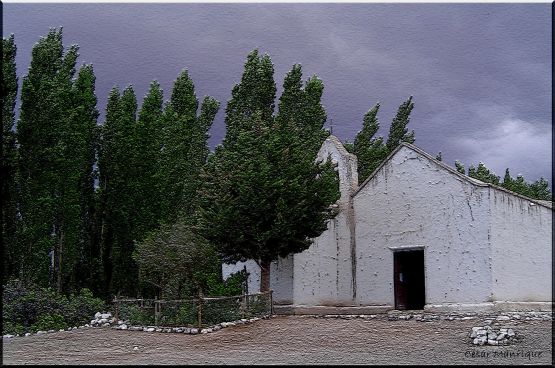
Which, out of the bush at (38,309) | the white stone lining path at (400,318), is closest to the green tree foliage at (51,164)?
the bush at (38,309)

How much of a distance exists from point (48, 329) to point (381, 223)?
1204 cm

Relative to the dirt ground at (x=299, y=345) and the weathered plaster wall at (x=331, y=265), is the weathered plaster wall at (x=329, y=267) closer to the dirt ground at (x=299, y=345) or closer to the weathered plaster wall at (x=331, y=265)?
the weathered plaster wall at (x=331, y=265)

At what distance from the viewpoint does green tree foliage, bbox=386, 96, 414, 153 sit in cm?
3924

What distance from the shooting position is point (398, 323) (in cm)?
1741

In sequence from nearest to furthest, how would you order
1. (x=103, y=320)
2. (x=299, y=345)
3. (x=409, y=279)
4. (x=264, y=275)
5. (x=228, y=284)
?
(x=299, y=345) < (x=103, y=320) < (x=264, y=275) < (x=409, y=279) < (x=228, y=284)

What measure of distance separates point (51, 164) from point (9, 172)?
175 cm

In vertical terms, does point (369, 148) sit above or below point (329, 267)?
above

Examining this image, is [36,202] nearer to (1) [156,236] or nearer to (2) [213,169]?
(1) [156,236]

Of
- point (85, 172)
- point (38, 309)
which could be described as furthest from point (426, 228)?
point (85, 172)

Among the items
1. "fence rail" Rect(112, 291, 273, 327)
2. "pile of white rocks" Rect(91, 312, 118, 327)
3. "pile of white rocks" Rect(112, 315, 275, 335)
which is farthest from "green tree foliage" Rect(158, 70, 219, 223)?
"pile of white rocks" Rect(112, 315, 275, 335)

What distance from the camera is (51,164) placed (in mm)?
24828

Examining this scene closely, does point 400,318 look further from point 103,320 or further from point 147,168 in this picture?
point 147,168

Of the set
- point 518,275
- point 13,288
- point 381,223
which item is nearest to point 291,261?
point 381,223

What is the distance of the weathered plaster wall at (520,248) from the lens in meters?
19.3
